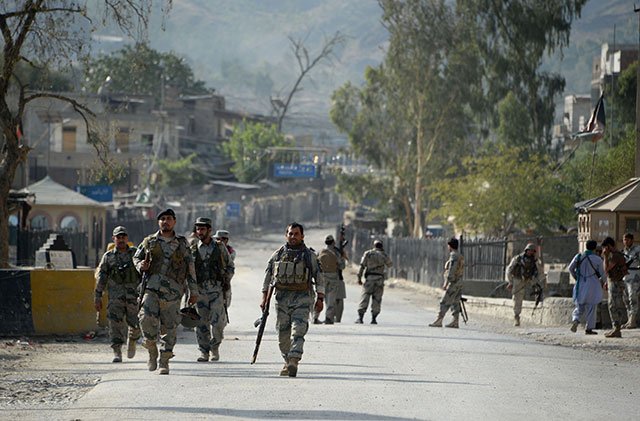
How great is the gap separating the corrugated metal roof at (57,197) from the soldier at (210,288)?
101ft

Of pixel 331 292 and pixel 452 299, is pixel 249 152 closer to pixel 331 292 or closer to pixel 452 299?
pixel 331 292

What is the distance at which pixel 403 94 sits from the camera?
227 ft

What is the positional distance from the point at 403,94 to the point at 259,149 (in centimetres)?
4010

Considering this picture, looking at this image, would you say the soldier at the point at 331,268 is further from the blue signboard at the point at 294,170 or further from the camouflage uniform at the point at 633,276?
the blue signboard at the point at 294,170

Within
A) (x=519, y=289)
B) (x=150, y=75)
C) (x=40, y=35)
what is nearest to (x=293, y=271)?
(x=40, y=35)

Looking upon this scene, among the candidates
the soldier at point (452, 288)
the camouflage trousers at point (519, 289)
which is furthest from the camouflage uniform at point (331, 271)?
the camouflage trousers at point (519, 289)

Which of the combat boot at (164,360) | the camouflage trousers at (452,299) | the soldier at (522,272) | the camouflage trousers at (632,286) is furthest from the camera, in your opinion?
the soldier at (522,272)

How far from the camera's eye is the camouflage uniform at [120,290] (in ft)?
55.2

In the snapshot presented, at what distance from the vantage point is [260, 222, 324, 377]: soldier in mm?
14656

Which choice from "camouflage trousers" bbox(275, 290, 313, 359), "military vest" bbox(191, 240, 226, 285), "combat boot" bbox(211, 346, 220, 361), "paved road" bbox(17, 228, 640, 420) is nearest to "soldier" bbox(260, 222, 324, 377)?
"camouflage trousers" bbox(275, 290, 313, 359)

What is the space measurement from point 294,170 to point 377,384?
306 ft

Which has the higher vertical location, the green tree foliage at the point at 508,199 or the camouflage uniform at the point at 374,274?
the green tree foliage at the point at 508,199

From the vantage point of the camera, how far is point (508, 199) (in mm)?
55344

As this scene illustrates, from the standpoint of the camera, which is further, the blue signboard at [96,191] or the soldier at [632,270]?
the blue signboard at [96,191]
